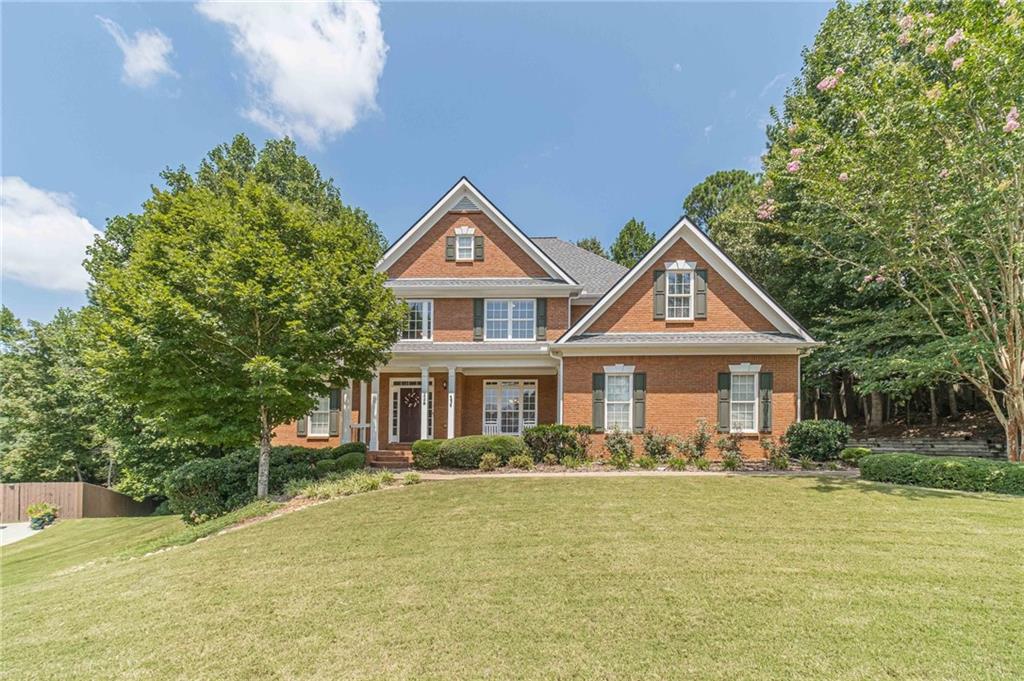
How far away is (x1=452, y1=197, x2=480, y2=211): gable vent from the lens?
17438mm

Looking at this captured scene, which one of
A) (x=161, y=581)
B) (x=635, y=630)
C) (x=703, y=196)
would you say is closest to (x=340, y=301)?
(x=161, y=581)

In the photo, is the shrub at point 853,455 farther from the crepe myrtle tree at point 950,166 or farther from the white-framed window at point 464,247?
the white-framed window at point 464,247

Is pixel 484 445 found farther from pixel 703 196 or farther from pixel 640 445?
pixel 703 196

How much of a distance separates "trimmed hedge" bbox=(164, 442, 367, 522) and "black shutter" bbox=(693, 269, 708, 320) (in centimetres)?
1208

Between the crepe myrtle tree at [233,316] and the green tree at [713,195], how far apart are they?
2874 centimetres

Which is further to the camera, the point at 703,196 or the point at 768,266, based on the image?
the point at 703,196

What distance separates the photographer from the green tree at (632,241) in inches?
1444

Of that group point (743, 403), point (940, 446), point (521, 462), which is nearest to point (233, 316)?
point (521, 462)

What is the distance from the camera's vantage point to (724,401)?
14.4m

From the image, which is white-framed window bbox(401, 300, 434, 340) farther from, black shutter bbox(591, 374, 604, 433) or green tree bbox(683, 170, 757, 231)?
green tree bbox(683, 170, 757, 231)

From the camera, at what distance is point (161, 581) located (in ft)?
21.6

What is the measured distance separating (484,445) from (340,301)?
5.80m

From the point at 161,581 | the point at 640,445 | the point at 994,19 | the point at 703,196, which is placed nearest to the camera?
the point at 161,581

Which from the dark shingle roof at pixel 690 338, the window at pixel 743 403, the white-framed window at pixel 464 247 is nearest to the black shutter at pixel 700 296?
the dark shingle roof at pixel 690 338
